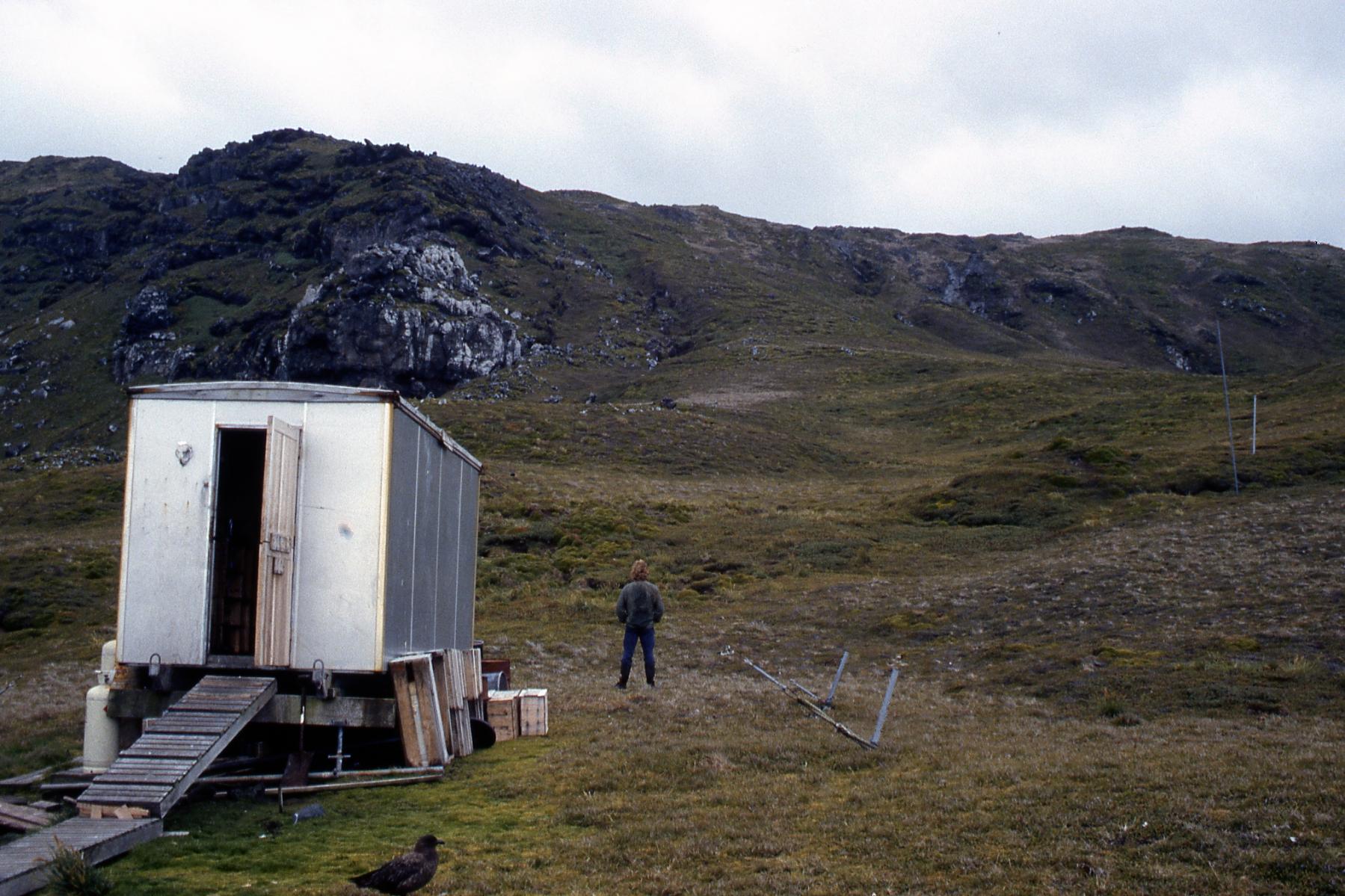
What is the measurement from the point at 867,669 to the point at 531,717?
321 inches

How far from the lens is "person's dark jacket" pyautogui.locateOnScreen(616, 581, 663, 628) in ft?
50.8

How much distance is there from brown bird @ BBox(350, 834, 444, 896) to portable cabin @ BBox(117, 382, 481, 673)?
11.5 feet

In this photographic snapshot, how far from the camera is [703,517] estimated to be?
39906 millimetres

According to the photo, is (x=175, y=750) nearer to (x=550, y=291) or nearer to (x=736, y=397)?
(x=736, y=397)

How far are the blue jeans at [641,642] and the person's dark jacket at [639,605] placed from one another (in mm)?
161

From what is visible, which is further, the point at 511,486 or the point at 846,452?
the point at 846,452

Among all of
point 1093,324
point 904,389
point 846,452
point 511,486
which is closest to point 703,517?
point 511,486

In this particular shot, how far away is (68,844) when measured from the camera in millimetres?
7363

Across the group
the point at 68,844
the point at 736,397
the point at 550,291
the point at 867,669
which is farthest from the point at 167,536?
the point at 550,291

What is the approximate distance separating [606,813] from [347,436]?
467 cm

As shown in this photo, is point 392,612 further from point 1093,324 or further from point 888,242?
point 888,242

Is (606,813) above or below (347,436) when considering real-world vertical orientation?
below

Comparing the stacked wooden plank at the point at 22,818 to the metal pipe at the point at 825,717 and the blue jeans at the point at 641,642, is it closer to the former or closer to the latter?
the metal pipe at the point at 825,717

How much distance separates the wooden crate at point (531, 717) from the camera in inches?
514
